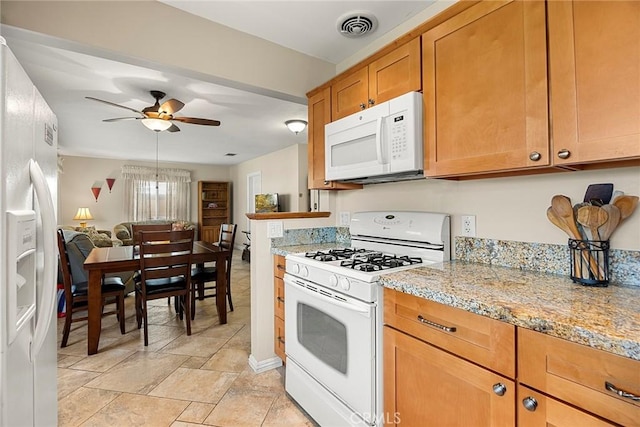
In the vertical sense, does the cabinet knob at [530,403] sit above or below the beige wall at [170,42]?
below

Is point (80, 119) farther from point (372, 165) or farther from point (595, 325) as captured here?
point (595, 325)

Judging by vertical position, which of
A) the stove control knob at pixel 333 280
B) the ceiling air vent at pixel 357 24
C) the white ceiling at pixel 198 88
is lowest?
the stove control knob at pixel 333 280

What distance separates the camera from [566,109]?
1.09 metres

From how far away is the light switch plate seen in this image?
221 cm

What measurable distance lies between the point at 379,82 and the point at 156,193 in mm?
7501

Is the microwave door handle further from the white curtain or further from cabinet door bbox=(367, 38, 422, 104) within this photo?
the white curtain

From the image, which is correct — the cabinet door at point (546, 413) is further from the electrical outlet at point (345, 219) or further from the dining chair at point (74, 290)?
the dining chair at point (74, 290)

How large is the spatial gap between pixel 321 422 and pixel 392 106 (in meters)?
1.71

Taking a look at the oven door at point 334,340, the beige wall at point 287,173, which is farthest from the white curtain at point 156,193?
the oven door at point 334,340

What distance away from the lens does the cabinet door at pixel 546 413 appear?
77cm

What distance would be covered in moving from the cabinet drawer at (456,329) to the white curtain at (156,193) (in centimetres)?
779

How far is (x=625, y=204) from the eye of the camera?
3.68 ft

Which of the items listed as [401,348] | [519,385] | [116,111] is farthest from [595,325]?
[116,111]

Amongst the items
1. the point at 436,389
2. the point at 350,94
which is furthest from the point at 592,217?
the point at 350,94
